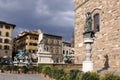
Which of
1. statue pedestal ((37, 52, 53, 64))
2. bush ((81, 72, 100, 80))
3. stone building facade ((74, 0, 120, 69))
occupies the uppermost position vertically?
stone building facade ((74, 0, 120, 69))

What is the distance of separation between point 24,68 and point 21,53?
7.78 metres

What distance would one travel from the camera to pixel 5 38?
60.2 m

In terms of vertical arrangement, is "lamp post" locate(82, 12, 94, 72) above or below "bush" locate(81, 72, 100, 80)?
above

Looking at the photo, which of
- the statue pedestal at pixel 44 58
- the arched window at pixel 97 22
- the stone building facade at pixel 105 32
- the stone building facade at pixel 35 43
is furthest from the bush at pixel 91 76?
the stone building facade at pixel 35 43

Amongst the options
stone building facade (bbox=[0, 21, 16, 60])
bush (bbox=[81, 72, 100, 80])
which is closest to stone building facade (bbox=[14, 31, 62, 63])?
stone building facade (bbox=[0, 21, 16, 60])

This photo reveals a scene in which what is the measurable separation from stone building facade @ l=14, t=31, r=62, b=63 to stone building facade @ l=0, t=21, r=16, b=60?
204 inches

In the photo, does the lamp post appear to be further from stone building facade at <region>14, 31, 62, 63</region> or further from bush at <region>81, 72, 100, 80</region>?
stone building facade at <region>14, 31, 62, 63</region>

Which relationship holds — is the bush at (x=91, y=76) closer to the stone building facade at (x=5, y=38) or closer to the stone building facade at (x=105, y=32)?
the stone building facade at (x=105, y=32)

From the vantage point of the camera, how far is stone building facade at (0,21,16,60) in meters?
59.3

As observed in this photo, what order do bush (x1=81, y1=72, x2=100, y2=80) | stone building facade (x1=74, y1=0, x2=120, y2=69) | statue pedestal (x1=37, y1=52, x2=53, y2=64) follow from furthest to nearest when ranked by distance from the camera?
statue pedestal (x1=37, y1=52, x2=53, y2=64) < stone building facade (x1=74, y1=0, x2=120, y2=69) < bush (x1=81, y1=72, x2=100, y2=80)

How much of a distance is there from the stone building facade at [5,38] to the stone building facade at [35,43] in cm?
518

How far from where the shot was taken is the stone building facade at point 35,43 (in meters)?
64.4

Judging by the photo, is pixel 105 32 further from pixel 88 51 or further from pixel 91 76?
pixel 91 76

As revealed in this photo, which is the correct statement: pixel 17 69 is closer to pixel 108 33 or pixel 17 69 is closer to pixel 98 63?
pixel 98 63
